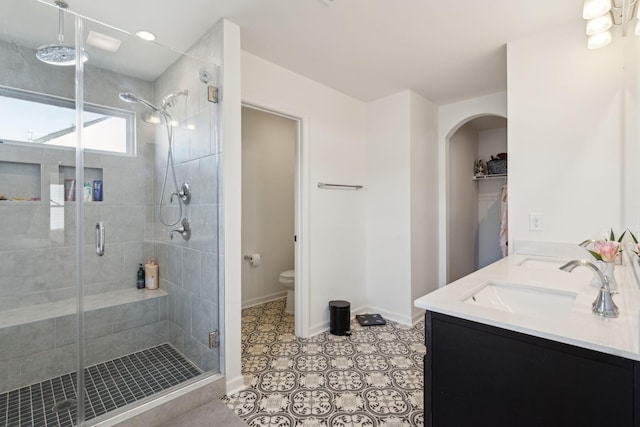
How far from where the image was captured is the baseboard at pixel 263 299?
12.2 feet

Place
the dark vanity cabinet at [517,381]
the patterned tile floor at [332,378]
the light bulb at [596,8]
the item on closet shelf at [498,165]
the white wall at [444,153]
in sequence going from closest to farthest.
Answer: the dark vanity cabinet at [517,381], the light bulb at [596,8], the patterned tile floor at [332,378], the white wall at [444,153], the item on closet shelf at [498,165]

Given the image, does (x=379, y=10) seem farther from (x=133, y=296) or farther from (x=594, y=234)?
(x=133, y=296)

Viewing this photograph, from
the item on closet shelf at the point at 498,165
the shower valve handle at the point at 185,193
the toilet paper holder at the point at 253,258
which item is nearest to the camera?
the shower valve handle at the point at 185,193

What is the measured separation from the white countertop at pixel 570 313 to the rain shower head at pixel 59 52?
7.68ft

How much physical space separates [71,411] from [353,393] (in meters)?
1.60

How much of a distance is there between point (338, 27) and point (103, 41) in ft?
4.87

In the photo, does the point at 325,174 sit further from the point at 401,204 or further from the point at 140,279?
the point at 140,279

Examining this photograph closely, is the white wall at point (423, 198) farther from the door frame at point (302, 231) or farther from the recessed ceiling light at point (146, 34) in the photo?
the recessed ceiling light at point (146, 34)

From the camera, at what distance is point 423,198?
11.0 ft

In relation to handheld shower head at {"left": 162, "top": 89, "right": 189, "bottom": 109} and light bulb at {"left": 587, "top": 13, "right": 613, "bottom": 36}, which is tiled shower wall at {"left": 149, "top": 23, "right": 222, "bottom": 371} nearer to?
handheld shower head at {"left": 162, "top": 89, "right": 189, "bottom": 109}

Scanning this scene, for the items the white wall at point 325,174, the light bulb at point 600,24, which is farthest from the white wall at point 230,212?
the light bulb at point 600,24

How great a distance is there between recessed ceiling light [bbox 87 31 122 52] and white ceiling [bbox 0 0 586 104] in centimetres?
6

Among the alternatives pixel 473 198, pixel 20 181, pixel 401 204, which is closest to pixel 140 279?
pixel 20 181

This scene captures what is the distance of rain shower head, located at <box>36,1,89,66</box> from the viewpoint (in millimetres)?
1781
